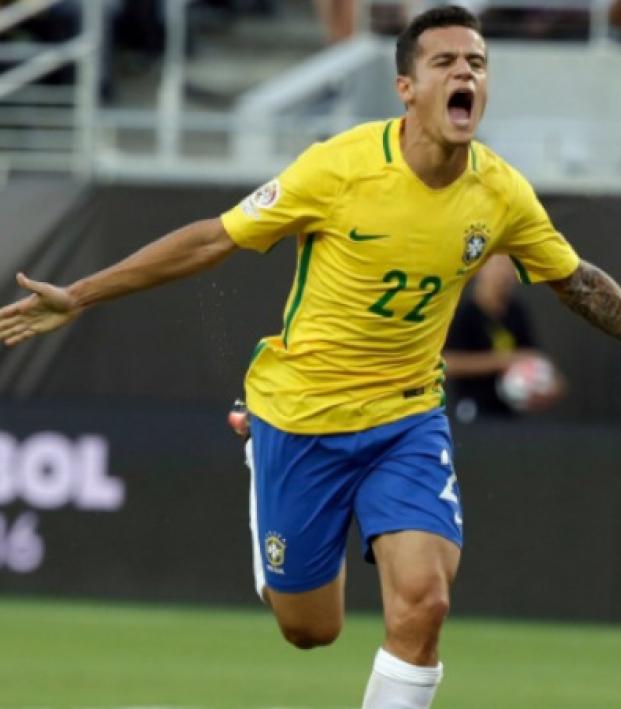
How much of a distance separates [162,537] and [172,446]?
1.81 feet

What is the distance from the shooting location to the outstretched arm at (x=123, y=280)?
773 cm

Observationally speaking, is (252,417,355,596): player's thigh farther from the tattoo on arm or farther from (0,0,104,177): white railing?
(0,0,104,177): white railing

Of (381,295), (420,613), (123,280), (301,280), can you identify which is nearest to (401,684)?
(420,613)

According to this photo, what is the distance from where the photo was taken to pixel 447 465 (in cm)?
797

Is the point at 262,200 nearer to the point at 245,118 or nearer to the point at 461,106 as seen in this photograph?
the point at 461,106

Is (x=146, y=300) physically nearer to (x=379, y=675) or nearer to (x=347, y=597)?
(x=347, y=597)

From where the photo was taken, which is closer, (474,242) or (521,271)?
(474,242)

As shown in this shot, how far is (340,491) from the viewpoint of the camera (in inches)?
320

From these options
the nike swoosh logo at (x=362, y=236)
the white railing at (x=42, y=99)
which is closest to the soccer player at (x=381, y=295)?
the nike swoosh logo at (x=362, y=236)

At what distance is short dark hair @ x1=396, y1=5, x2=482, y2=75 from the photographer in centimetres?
790

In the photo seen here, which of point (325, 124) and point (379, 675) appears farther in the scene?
point (325, 124)

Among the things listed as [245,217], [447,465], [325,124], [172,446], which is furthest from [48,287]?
[325,124]

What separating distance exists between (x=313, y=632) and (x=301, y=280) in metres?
1.39

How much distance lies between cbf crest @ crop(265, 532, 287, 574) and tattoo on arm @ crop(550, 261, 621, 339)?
1389mm
